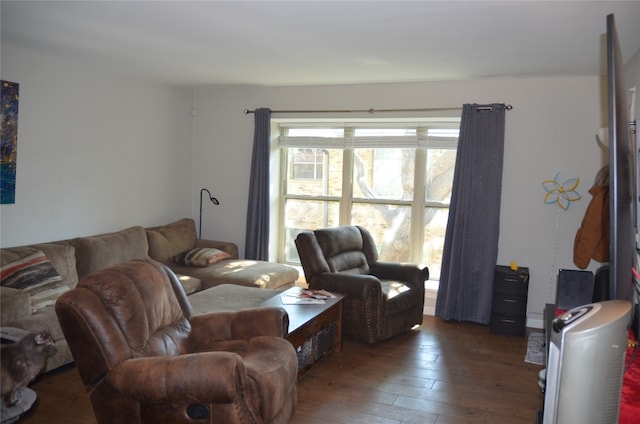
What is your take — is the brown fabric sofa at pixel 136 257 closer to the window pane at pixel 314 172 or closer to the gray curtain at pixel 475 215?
the window pane at pixel 314 172

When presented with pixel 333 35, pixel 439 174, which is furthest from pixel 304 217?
pixel 333 35

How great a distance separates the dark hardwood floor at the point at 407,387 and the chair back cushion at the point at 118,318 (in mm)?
802

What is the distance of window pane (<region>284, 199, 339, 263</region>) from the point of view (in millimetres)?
5977

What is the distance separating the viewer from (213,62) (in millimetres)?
4473

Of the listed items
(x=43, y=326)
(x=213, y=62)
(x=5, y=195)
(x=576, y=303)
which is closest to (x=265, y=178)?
(x=213, y=62)

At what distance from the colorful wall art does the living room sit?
6 centimetres

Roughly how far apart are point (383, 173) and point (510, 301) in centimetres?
194

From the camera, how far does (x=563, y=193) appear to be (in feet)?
15.3

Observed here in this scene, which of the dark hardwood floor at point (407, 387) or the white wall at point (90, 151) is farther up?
the white wall at point (90, 151)

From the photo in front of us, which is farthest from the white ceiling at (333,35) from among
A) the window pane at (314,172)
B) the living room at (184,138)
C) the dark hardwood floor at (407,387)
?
the dark hardwood floor at (407,387)

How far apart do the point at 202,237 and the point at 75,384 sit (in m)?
3.00

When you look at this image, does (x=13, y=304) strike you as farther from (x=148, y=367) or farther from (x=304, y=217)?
(x=304, y=217)

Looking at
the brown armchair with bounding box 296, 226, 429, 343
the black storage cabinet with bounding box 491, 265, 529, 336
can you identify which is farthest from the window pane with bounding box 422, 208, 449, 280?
the black storage cabinet with bounding box 491, 265, 529, 336

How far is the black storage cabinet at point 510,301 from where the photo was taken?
15.1 feet
